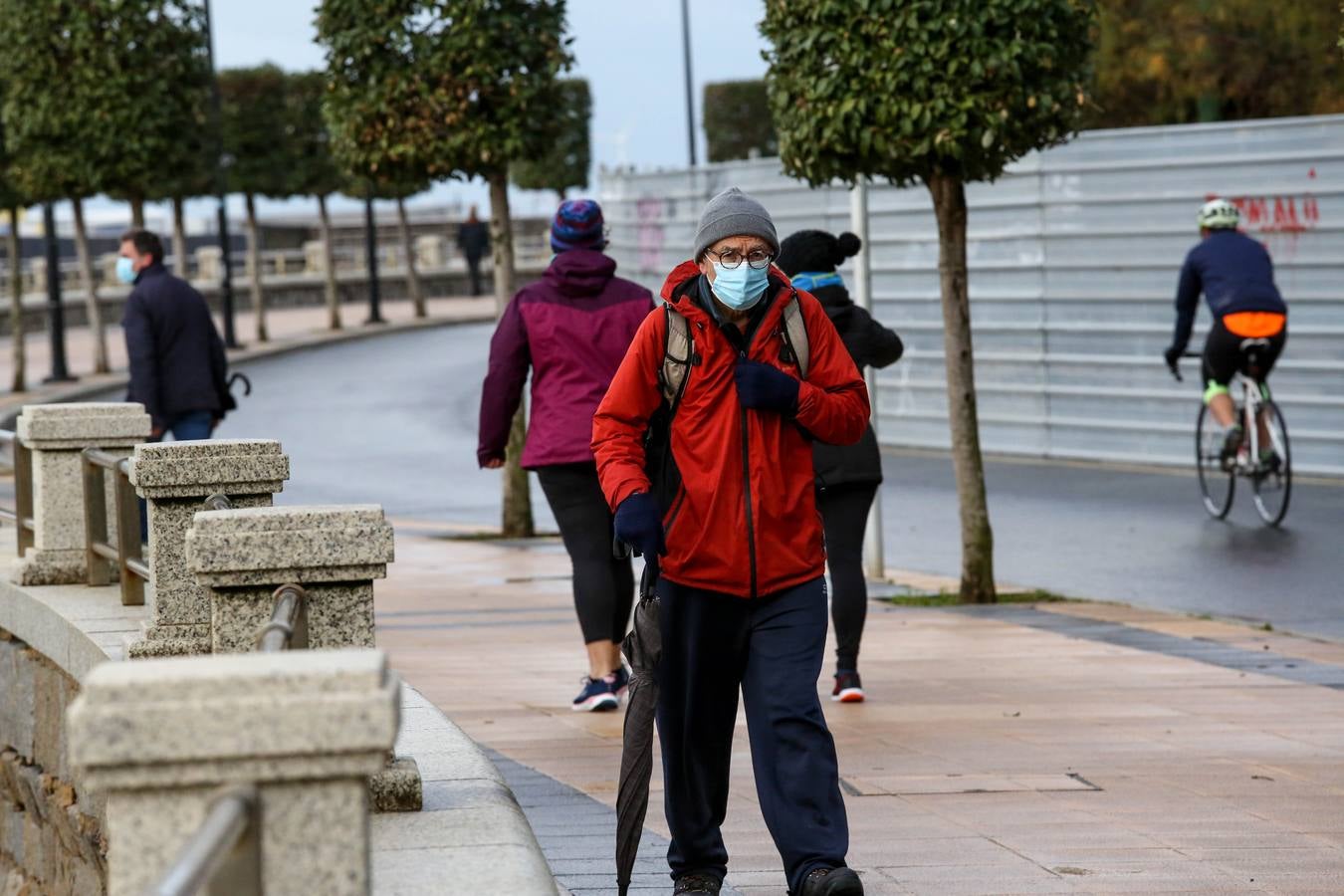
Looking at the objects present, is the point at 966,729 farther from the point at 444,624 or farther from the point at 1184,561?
the point at 1184,561

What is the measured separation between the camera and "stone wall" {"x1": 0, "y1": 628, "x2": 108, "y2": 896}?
332 inches

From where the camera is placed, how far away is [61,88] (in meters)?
25.9

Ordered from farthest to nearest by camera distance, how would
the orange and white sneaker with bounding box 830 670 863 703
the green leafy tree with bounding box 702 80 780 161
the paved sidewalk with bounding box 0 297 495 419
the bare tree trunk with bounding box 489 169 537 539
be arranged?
1. the green leafy tree with bounding box 702 80 780 161
2. the paved sidewalk with bounding box 0 297 495 419
3. the bare tree trunk with bounding box 489 169 537 539
4. the orange and white sneaker with bounding box 830 670 863 703

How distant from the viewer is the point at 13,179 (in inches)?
1096

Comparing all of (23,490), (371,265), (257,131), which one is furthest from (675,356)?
(257,131)

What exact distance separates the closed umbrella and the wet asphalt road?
5.53m

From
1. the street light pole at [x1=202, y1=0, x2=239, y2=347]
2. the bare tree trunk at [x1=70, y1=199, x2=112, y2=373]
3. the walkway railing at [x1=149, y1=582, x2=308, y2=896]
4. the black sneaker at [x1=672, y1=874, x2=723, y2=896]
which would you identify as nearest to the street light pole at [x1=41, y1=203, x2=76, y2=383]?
the bare tree trunk at [x1=70, y1=199, x2=112, y2=373]

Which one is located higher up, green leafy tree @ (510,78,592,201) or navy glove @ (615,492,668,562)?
green leafy tree @ (510,78,592,201)

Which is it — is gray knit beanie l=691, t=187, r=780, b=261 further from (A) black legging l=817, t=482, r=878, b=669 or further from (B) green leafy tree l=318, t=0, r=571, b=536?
(B) green leafy tree l=318, t=0, r=571, b=536

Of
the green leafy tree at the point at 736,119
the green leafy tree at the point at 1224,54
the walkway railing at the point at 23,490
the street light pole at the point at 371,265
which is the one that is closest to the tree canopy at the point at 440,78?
the walkway railing at the point at 23,490

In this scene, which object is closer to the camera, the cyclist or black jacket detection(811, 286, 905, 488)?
black jacket detection(811, 286, 905, 488)

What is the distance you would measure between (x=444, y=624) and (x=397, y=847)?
5874 millimetres

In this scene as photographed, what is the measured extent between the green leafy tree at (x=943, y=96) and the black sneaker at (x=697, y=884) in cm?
565

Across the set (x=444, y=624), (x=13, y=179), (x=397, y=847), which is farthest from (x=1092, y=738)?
(x=13, y=179)
